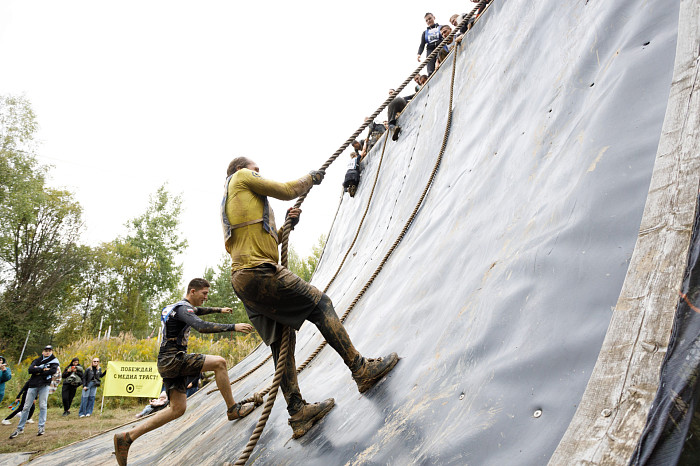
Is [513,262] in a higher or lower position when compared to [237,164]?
lower

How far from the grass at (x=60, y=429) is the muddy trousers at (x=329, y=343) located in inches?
186

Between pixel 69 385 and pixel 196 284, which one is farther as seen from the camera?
pixel 69 385

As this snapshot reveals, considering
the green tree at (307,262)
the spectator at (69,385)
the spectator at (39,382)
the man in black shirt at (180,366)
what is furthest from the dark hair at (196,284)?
the green tree at (307,262)

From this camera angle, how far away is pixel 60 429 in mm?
6965

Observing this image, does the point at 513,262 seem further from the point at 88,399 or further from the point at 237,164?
the point at 88,399

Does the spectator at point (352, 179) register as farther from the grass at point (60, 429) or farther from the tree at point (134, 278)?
the tree at point (134, 278)

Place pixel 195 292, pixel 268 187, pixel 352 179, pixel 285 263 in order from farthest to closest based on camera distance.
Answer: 1. pixel 352 179
2. pixel 195 292
3. pixel 285 263
4. pixel 268 187

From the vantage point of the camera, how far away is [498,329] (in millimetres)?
1340

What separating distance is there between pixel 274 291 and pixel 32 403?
7.56 metres

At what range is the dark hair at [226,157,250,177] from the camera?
7.47 ft

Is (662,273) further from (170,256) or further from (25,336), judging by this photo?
(170,256)

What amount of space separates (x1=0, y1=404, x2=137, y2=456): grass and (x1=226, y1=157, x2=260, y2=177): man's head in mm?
4901

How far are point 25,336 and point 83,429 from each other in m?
17.9

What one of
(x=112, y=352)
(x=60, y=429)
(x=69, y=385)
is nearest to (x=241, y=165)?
(x=60, y=429)
